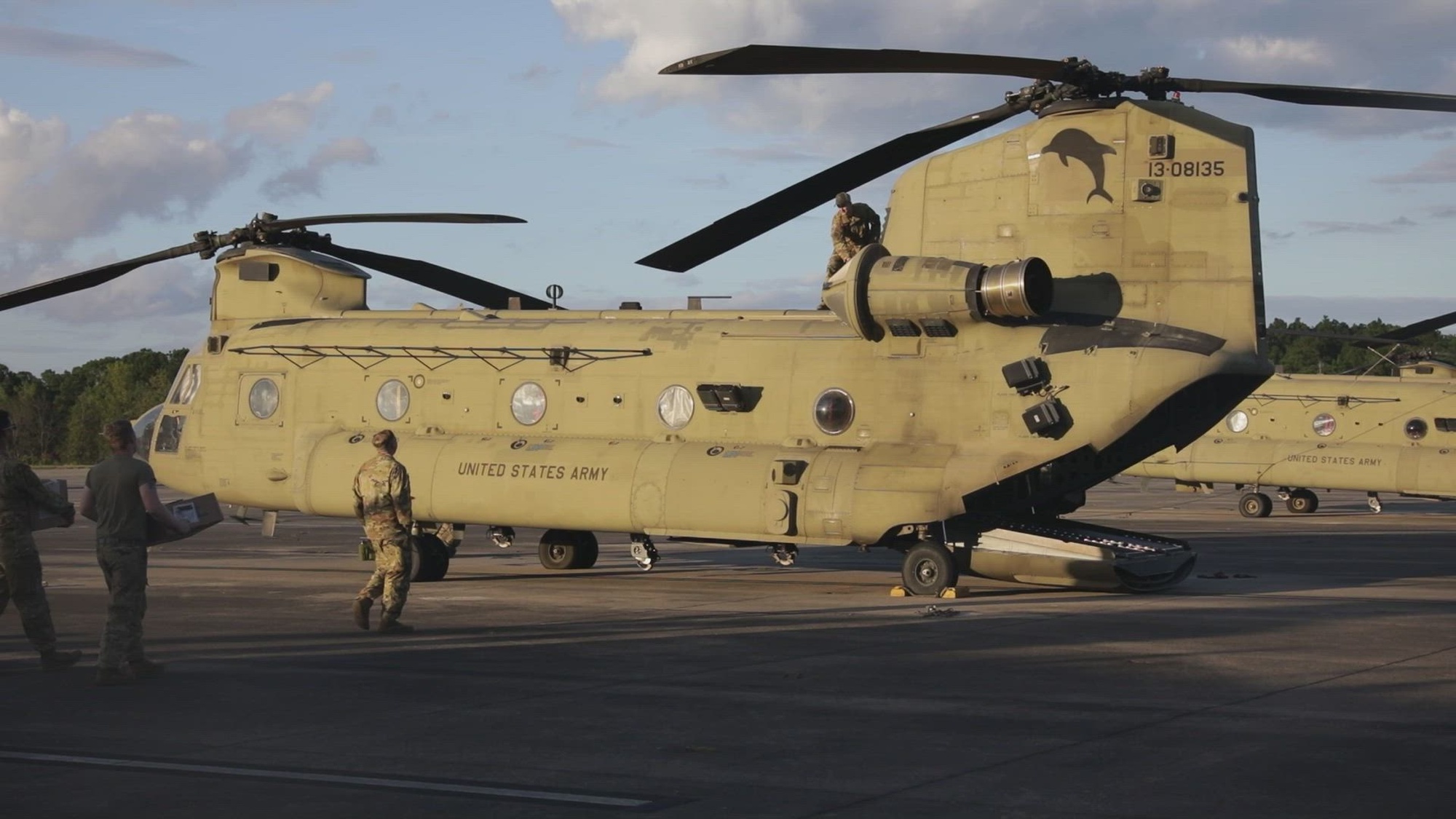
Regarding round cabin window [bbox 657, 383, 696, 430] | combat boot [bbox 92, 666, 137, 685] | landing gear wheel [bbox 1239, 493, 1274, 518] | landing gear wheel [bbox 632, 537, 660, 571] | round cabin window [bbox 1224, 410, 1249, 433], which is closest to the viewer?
combat boot [bbox 92, 666, 137, 685]

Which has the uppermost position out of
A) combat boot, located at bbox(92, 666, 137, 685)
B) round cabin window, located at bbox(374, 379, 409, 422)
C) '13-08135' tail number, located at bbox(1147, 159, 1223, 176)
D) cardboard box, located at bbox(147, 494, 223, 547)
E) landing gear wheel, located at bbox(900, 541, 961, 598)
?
'13-08135' tail number, located at bbox(1147, 159, 1223, 176)

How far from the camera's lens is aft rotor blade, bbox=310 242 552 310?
20844 millimetres

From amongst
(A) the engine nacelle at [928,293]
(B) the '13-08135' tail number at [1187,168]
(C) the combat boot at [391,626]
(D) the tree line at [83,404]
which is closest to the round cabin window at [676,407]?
(A) the engine nacelle at [928,293]

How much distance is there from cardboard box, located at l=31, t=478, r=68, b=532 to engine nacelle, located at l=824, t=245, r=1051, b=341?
8706 mm

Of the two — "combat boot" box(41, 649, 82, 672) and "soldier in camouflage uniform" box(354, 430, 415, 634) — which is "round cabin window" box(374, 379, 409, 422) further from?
"combat boot" box(41, 649, 82, 672)

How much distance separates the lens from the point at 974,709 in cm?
959

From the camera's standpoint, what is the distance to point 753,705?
979 cm

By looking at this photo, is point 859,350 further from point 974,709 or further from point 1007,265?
point 974,709

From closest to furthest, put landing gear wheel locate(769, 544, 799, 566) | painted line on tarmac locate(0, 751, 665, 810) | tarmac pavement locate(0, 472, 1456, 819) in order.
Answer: painted line on tarmac locate(0, 751, 665, 810)
tarmac pavement locate(0, 472, 1456, 819)
landing gear wheel locate(769, 544, 799, 566)

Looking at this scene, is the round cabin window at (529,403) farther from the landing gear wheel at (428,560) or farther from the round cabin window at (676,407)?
the landing gear wheel at (428,560)

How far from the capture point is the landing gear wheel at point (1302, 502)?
36.9 meters

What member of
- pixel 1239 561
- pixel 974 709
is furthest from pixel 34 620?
pixel 1239 561

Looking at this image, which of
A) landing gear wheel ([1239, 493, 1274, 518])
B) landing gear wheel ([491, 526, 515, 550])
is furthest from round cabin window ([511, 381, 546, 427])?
A: landing gear wheel ([1239, 493, 1274, 518])

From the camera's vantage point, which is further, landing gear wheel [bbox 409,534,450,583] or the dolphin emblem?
landing gear wheel [bbox 409,534,450,583]
